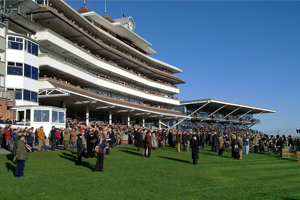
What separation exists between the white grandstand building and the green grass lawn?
12.3m

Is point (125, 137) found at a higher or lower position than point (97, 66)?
lower

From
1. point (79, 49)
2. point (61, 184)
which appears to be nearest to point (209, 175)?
point (61, 184)

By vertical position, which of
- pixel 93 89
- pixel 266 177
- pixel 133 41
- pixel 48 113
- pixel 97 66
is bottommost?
pixel 266 177

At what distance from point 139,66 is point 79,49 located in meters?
17.4

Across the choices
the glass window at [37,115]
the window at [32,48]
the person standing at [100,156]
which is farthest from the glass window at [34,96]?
the person standing at [100,156]

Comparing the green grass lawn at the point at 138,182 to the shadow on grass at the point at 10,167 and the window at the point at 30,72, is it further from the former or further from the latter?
the window at the point at 30,72

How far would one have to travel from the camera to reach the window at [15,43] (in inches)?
1059

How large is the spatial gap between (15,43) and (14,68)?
2.28 m

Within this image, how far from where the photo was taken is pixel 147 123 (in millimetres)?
60844

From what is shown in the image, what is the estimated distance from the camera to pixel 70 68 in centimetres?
3622

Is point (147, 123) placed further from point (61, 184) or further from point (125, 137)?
point (61, 184)

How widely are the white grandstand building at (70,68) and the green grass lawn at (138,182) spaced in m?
12.3

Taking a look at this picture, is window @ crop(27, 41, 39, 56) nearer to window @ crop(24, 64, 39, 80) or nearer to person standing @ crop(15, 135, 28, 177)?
window @ crop(24, 64, 39, 80)

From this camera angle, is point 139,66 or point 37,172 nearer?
A: point 37,172
